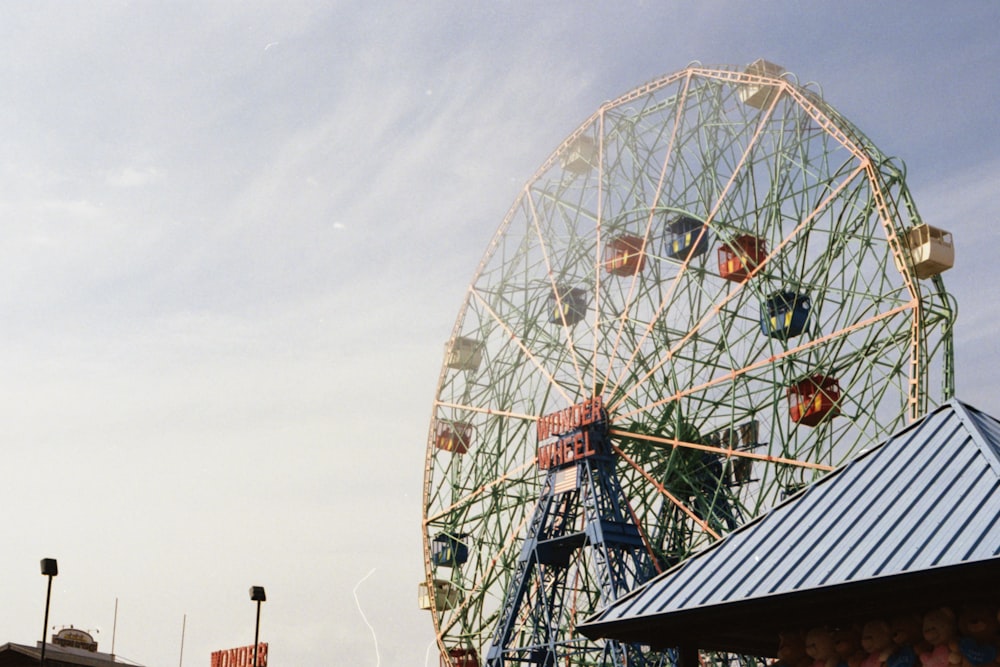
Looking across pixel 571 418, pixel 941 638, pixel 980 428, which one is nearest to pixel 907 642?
pixel 941 638

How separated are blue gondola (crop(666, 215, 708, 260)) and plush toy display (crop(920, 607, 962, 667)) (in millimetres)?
27086

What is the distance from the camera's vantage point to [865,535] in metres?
11.6

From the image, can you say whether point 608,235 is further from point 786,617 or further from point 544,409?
point 786,617

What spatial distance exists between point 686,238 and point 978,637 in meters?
28.1

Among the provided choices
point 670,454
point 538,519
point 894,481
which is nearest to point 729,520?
point 670,454

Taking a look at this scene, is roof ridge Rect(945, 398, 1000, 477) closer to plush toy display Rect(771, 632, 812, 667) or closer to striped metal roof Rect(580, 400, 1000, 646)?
striped metal roof Rect(580, 400, 1000, 646)

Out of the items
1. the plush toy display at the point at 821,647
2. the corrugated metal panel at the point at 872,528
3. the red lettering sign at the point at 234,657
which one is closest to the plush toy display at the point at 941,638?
the corrugated metal panel at the point at 872,528

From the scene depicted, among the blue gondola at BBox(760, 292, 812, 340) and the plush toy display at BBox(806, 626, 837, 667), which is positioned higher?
the blue gondola at BBox(760, 292, 812, 340)

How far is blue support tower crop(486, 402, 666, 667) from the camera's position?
116ft

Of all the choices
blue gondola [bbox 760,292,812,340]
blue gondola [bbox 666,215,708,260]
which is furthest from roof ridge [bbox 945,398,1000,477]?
blue gondola [bbox 666,215,708,260]

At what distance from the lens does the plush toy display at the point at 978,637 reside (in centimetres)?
1044

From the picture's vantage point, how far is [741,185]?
37531 millimetres

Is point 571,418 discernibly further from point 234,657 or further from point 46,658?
point 234,657

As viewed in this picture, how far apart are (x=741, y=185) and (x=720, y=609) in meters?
27.0
